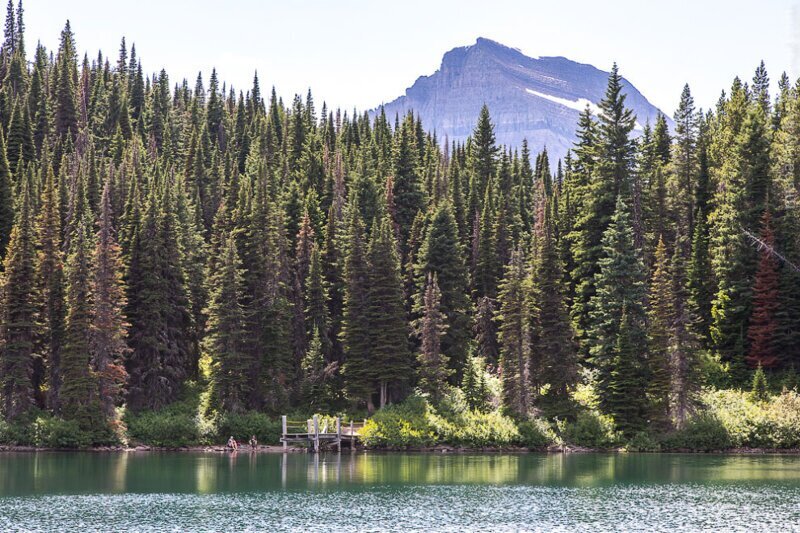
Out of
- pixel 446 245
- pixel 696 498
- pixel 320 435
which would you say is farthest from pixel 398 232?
pixel 696 498

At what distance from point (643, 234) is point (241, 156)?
77.2 meters

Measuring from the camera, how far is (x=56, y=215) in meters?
91.2

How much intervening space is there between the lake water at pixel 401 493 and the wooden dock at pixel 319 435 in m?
6.12

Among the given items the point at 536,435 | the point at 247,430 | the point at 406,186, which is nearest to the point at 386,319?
the point at 247,430

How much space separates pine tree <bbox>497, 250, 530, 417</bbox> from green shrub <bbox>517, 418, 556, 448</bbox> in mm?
1614

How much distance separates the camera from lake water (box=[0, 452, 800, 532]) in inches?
1769

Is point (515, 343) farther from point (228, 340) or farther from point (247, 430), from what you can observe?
point (228, 340)

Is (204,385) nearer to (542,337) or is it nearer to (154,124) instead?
(542,337)

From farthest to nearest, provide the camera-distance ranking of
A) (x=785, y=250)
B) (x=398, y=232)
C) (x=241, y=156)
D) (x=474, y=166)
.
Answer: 1. (x=241, y=156)
2. (x=474, y=166)
3. (x=398, y=232)
4. (x=785, y=250)

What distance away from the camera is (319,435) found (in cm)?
8056

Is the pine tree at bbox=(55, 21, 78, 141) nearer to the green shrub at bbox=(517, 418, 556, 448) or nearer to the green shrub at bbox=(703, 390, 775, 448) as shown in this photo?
the green shrub at bbox=(517, 418, 556, 448)

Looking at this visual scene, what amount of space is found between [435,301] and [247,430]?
1951 centimetres

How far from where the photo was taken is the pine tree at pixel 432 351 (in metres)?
86.0

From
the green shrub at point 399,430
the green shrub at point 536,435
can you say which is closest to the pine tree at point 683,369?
the green shrub at point 536,435
